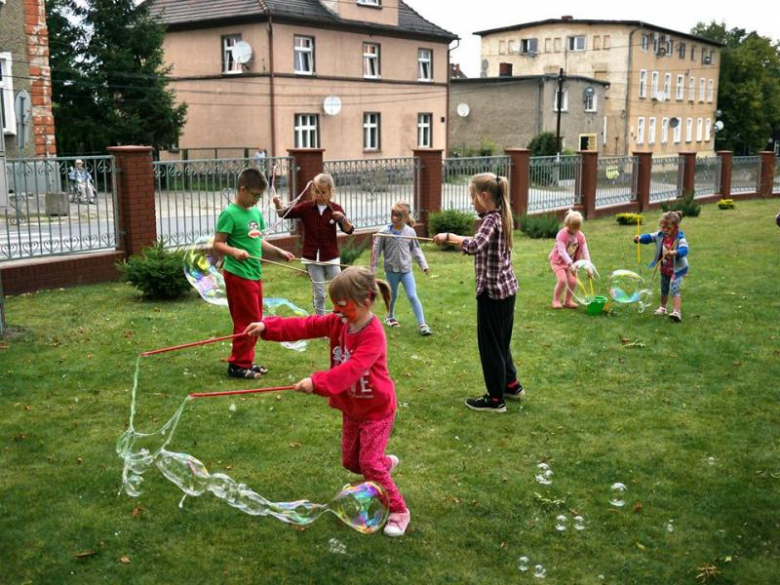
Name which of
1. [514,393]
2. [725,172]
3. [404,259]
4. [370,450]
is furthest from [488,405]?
[725,172]

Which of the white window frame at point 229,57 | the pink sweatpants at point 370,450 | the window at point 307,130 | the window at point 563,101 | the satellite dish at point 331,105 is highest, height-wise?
the white window frame at point 229,57

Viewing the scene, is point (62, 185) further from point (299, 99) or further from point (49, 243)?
point (299, 99)

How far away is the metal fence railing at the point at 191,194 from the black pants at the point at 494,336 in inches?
283

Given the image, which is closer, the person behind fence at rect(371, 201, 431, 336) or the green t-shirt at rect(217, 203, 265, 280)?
the green t-shirt at rect(217, 203, 265, 280)

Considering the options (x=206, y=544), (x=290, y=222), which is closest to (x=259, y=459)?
(x=206, y=544)

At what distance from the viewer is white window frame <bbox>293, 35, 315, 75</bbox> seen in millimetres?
36031

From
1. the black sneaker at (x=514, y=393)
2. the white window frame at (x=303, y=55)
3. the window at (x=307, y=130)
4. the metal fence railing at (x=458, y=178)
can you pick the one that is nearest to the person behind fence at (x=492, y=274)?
the black sneaker at (x=514, y=393)

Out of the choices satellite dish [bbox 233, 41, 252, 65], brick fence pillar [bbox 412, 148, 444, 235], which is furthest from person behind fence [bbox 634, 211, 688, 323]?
satellite dish [bbox 233, 41, 252, 65]

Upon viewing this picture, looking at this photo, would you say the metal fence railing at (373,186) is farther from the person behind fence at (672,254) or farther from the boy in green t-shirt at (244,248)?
the boy in green t-shirt at (244,248)

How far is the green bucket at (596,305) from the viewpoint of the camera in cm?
1081

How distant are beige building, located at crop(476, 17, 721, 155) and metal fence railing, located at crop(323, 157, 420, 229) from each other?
1687 inches

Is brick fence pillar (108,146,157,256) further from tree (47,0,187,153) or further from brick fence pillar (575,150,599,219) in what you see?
tree (47,0,187,153)

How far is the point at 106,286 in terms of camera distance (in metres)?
12.5

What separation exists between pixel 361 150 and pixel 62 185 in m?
28.2
